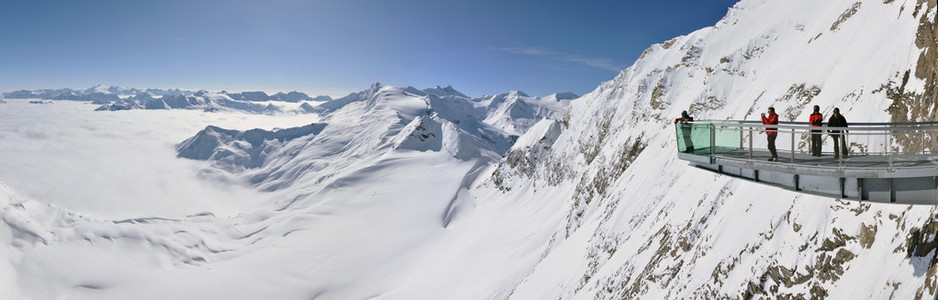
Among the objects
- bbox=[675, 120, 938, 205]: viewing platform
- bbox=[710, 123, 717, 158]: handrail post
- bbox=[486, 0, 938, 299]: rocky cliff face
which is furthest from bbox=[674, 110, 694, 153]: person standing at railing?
bbox=[486, 0, 938, 299]: rocky cliff face

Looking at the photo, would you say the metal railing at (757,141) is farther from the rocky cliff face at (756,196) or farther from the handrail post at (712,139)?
the rocky cliff face at (756,196)

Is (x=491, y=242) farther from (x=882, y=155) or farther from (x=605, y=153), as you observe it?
(x=882, y=155)

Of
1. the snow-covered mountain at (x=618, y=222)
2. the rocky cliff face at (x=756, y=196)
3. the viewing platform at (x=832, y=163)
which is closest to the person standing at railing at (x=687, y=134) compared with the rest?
the viewing platform at (x=832, y=163)

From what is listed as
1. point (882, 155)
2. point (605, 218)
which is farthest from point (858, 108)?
point (605, 218)

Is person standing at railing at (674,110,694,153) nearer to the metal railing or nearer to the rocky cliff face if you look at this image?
the metal railing

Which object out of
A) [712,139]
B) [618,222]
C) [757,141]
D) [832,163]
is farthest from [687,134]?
[618,222]

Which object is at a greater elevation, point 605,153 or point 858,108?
point 858,108
